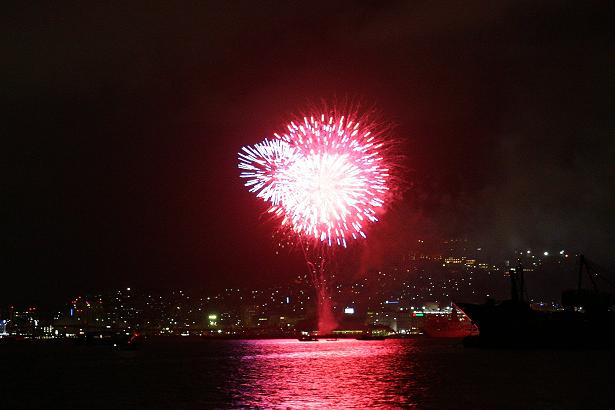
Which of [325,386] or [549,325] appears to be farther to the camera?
[549,325]

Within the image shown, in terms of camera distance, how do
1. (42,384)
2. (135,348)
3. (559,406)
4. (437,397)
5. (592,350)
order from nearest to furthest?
(559,406)
(437,397)
(42,384)
(592,350)
(135,348)

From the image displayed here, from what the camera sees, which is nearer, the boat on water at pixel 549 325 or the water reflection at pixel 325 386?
the water reflection at pixel 325 386

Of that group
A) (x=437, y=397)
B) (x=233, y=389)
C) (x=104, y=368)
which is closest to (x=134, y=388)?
(x=233, y=389)

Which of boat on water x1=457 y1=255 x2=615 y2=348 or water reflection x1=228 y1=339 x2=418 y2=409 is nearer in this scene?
water reflection x1=228 y1=339 x2=418 y2=409

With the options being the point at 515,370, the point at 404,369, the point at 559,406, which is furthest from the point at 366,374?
the point at 559,406

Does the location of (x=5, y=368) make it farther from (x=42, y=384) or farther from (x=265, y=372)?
(x=265, y=372)

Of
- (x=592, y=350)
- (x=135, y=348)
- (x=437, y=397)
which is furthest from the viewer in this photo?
(x=135, y=348)

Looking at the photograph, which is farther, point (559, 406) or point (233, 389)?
point (233, 389)
